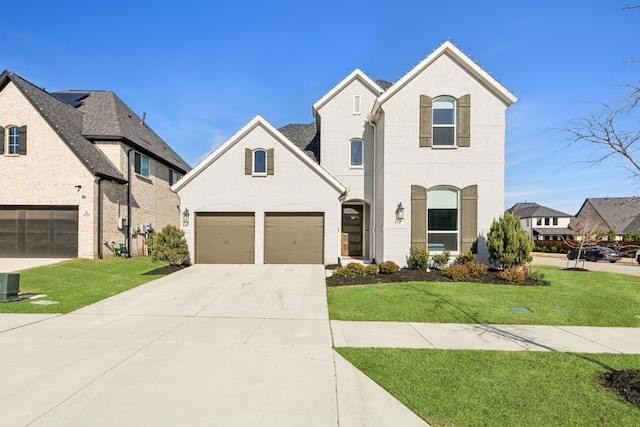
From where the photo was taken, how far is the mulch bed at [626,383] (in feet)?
12.5

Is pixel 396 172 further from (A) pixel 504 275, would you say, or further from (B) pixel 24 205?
(B) pixel 24 205

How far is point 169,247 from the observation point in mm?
13188

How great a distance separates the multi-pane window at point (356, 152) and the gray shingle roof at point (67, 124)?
12.8 meters

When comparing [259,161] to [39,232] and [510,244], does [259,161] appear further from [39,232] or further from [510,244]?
[39,232]

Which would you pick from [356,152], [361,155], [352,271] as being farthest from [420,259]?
[356,152]

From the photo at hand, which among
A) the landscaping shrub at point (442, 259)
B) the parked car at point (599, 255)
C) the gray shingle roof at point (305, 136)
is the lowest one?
the parked car at point (599, 255)

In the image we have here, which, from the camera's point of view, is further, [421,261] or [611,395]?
[421,261]

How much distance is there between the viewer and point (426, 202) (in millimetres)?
12953

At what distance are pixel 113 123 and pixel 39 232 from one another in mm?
7143

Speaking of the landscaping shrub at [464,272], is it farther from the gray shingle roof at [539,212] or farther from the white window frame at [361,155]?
the gray shingle roof at [539,212]

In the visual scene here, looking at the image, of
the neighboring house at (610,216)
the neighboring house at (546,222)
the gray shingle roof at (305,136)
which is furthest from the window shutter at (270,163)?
the neighboring house at (546,222)

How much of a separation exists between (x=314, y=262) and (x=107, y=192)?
11941mm

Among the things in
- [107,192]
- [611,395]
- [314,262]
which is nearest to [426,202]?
[314,262]

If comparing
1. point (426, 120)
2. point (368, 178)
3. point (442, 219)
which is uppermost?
point (426, 120)
